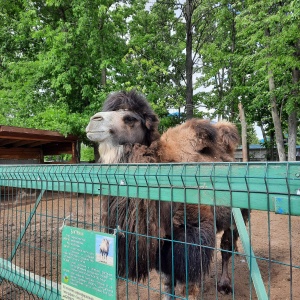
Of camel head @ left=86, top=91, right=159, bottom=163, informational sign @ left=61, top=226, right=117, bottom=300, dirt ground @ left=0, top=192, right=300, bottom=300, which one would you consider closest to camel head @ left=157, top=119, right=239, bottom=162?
camel head @ left=86, top=91, right=159, bottom=163

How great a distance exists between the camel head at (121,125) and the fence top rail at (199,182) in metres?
0.67

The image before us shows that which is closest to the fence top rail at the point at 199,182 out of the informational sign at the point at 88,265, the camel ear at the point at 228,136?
the informational sign at the point at 88,265

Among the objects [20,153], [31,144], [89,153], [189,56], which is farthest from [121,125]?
[89,153]

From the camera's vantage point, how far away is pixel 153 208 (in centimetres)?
228

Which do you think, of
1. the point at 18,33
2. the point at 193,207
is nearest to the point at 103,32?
the point at 18,33

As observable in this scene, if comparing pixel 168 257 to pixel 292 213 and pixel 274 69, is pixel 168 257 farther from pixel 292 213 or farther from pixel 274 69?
pixel 274 69

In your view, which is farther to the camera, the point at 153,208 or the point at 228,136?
the point at 228,136

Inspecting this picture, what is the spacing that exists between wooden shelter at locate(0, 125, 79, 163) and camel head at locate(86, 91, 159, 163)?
6.32 metres

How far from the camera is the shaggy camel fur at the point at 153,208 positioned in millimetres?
2270

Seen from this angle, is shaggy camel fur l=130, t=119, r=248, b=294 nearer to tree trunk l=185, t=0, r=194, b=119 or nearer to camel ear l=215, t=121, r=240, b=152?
camel ear l=215, t=121, r=240, b=152

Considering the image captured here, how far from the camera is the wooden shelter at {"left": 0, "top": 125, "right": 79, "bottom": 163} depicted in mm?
9031

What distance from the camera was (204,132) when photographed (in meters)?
3.42

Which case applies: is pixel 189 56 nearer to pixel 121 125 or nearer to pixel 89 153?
pixel 89 153

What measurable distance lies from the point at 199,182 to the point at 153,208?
2.93ft
